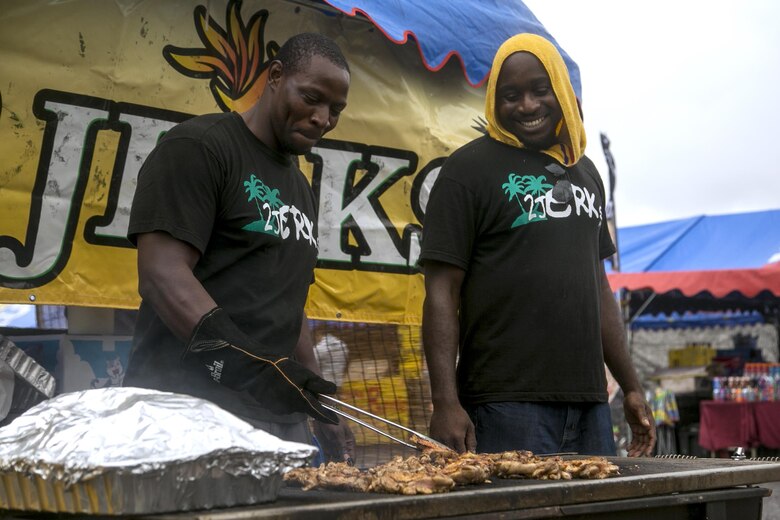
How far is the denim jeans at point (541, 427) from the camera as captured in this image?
3.26 meters

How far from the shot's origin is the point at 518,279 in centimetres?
334

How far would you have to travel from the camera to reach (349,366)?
527cm

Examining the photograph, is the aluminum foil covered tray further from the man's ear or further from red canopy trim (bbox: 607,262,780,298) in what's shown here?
red canopy trim (bbox: 607,262,780,298)

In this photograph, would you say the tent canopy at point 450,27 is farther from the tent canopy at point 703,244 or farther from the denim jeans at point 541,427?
the tent canopy at point 703,244

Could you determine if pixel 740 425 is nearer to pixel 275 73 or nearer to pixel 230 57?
pixel 230 57

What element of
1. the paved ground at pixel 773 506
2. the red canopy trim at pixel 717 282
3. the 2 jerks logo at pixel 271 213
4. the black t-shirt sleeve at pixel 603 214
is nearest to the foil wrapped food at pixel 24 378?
the 2 jerks logo at pixel 271 213

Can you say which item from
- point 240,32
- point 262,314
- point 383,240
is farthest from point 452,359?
point 240,32

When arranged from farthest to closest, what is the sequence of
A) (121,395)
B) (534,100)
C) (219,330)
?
(534,100) → (219,330) → (121,395)

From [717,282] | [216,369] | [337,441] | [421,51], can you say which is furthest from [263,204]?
[717,282]

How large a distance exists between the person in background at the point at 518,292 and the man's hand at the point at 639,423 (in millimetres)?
245

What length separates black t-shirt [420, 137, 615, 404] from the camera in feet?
10.9

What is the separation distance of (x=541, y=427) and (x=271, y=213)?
122cm

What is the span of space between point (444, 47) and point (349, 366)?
6.05 feet

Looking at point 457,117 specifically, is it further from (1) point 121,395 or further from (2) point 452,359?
(1) point 121,395
